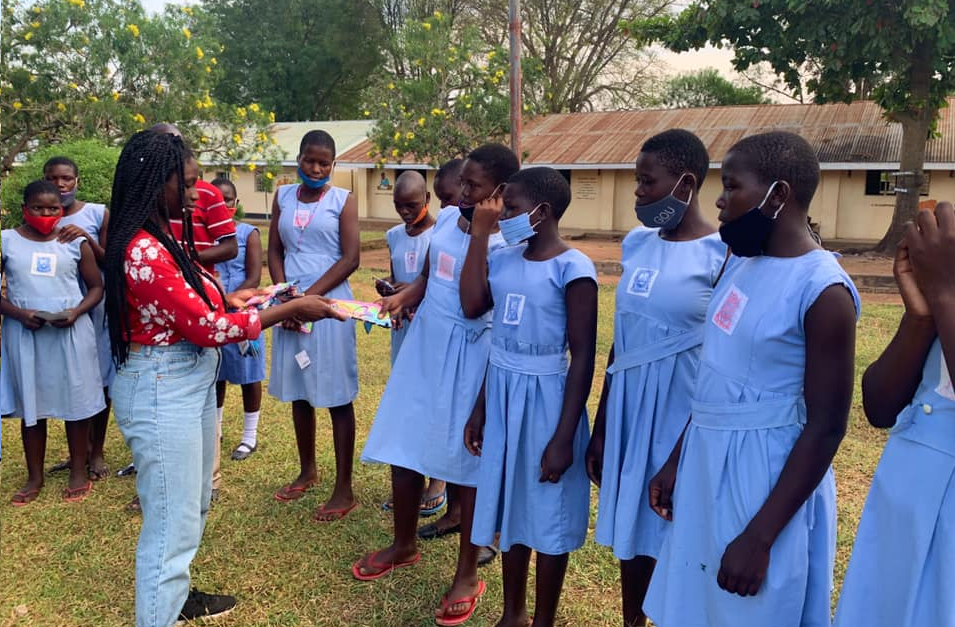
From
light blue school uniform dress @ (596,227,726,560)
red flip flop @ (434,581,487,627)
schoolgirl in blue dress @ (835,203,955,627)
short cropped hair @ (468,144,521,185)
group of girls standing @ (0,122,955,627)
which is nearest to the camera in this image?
schoolgirl in blue dress @ (835,203,955,627)

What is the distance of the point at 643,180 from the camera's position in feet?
8.23

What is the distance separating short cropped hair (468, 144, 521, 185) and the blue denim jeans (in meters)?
1.29

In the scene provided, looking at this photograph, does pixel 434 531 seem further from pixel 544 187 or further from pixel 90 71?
pixel 90 71

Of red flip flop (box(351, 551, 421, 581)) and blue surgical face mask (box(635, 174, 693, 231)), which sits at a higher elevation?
blue surgical face mask (box(635, 174, 693, 231))

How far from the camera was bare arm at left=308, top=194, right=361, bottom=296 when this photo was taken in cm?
394

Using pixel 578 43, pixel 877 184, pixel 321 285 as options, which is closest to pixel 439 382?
pixel 321 285

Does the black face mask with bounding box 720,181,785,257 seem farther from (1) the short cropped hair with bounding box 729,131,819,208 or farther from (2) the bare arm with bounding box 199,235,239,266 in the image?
(2) the bare arm with bounding box 199,235,239,266

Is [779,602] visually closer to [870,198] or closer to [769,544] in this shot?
[769,544]

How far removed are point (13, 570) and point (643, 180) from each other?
3.38m

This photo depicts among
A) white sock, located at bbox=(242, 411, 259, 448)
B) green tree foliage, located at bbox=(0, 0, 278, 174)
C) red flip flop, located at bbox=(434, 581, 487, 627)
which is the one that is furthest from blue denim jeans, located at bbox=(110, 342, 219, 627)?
green tree foliage, located at bbox=(0, 0, 278, 174)

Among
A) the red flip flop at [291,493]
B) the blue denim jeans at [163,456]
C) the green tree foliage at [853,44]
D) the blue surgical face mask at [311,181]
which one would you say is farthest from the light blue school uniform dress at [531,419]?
the green tree foliage at [853,44]

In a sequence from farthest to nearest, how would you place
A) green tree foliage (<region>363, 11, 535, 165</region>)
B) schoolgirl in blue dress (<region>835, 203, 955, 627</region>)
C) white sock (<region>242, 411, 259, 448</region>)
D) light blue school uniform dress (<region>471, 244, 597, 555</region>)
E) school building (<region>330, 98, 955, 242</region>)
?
school building (<region>330, 98, 955, 242</region>) < green tree foliage (<region>363, 11, 535, 165</region>) < white sock (<region>242, 411, 259, 448</region>) < light blue school uniform dress (<region>471, 244, 597, 555</region>) < schoolgirl in blue dress (<region>835, 203, 955, 627</region>)

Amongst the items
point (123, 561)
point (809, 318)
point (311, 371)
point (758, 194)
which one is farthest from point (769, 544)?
point (123, 561)

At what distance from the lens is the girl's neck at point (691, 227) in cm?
247
